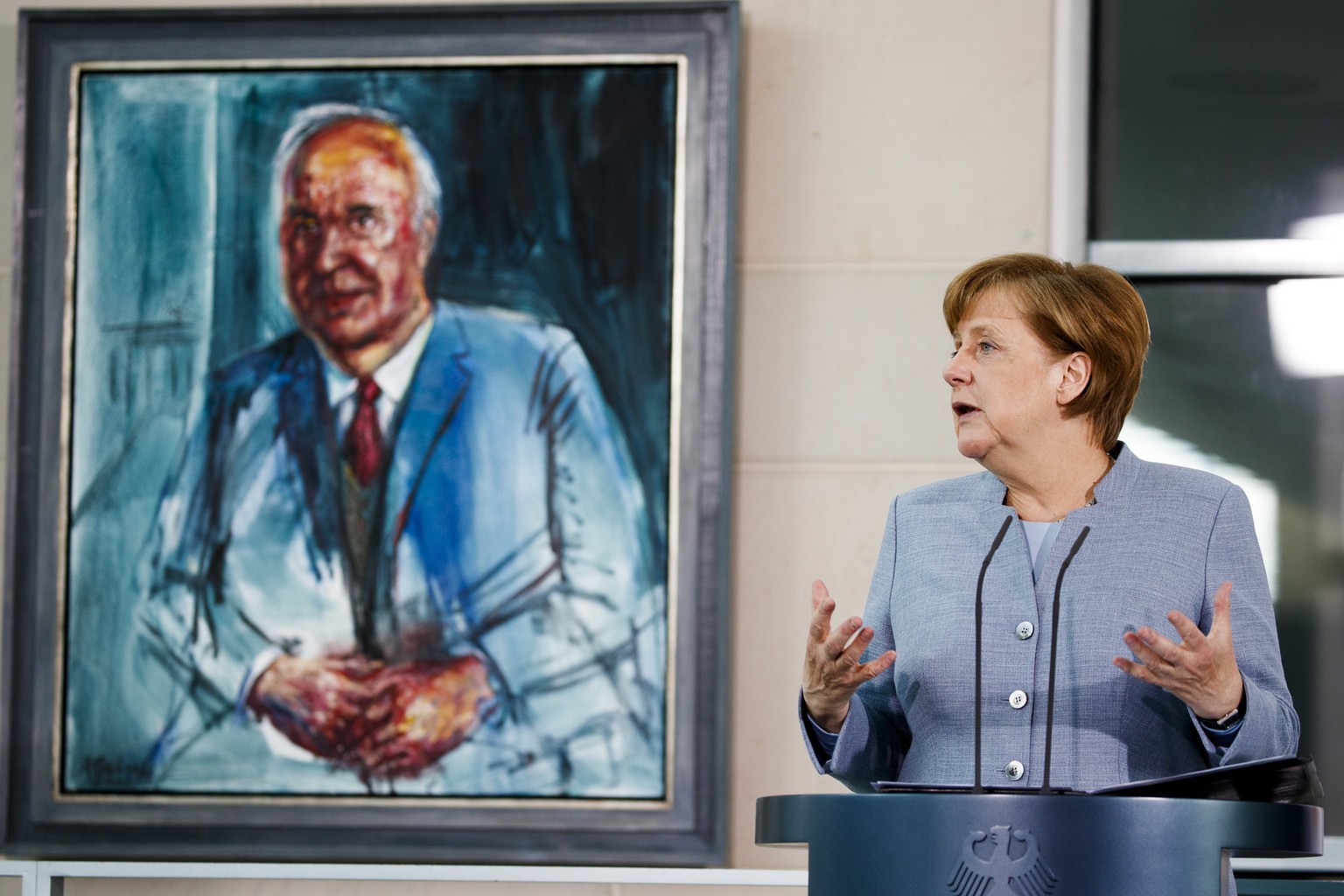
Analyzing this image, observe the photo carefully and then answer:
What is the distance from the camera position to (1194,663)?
1364 millimetres

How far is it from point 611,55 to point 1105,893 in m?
2.04

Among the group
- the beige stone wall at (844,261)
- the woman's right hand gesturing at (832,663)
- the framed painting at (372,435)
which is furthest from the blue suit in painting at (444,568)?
the woman's right hand gesturing at (832,663)

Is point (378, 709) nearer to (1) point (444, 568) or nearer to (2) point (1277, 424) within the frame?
(1) point (444, 568)

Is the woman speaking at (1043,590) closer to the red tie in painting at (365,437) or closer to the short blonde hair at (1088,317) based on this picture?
the short blonde hair at (1088,317)

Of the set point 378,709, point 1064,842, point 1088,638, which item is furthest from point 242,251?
point 1064,842

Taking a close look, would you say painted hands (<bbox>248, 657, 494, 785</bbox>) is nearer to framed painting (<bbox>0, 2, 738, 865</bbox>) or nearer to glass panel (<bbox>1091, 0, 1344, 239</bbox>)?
framed painting (<bbox>0, 2, 738, 865</bbox>)

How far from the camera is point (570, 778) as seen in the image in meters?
2.73

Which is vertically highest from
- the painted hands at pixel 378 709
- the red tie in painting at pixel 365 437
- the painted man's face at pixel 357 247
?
the painted man's face at pixel 357 247

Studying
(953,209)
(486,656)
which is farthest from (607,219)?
(486,656)

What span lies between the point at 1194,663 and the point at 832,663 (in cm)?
39

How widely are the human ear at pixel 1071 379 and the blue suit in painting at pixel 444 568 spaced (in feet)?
3.74

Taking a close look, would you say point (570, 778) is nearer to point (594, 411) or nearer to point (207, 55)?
point (594, 411)
